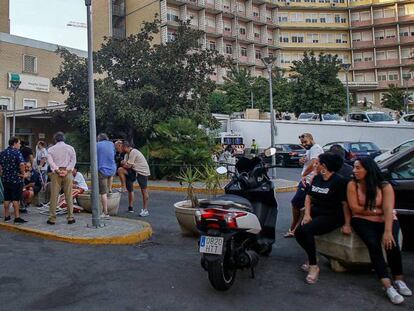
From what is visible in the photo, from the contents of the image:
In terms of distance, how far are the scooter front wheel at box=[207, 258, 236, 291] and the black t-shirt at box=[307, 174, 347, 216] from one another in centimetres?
131

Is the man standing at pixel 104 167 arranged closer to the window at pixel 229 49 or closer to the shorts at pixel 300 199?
the shorts at pixel 300 199

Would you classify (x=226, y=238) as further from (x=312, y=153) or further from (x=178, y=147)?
(x=178, y=147)

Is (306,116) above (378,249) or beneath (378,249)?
above

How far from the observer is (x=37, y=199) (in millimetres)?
10547

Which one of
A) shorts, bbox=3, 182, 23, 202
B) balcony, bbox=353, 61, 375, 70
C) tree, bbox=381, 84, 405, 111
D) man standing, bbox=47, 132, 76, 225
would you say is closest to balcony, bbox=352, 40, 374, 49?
balcony, bbox=353, 61, 375, 70

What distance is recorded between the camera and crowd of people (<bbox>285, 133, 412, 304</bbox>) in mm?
4445

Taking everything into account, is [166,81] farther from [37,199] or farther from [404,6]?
[404,6]

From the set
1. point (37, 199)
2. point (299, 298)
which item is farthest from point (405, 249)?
point (37, 199)

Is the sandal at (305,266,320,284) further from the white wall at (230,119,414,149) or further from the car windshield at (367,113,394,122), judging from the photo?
the car windshield at (367,113,394,122)

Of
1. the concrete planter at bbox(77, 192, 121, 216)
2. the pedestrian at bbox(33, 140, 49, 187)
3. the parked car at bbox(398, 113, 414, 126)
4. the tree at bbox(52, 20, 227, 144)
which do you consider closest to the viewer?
the concrete planter at bbox(77, 192, 121, 216)

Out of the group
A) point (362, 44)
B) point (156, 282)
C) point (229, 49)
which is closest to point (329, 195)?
point (156, 282)

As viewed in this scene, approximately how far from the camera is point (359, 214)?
465 centimetres

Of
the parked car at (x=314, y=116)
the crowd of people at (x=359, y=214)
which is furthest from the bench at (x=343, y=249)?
the parked car at (x=314, y=116)

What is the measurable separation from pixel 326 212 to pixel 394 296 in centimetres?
115
